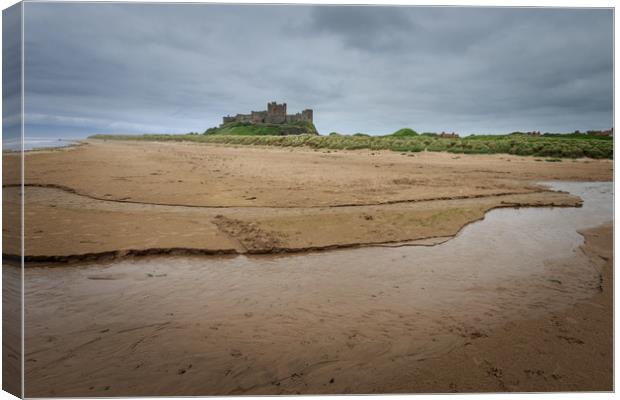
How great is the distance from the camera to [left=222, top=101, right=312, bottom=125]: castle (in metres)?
3.73

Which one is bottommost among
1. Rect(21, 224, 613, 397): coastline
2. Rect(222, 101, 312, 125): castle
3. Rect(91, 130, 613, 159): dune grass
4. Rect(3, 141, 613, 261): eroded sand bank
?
Rect(21, 224, 613, 397): coastline

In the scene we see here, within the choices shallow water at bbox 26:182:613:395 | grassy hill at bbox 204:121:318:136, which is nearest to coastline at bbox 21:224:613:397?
shallow water at bbox 26:182:613:395

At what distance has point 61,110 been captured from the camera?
318cm

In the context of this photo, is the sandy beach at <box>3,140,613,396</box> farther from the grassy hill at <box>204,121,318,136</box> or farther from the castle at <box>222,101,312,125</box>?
the castle at <box>222,101,312,125</box>

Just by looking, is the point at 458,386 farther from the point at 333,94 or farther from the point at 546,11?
the point at 546,11

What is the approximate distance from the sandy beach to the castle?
1.34m

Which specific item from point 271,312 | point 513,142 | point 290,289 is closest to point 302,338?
point 271,312

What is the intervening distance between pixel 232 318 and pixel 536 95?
11.7 ft

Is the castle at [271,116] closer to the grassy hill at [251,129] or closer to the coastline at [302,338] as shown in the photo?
the grassy hill at [251,129]

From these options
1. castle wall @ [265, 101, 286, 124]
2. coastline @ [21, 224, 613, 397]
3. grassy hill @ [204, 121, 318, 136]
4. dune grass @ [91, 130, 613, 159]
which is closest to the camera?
coastline @ [21, 224, 613, 397]

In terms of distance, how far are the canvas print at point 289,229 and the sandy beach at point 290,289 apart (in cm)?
2

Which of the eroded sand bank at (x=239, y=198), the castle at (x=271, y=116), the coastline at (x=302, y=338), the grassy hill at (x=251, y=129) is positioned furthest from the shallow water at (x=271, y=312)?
the castle at (x=271, y=116)

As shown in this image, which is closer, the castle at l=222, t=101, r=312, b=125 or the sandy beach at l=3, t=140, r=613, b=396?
the sandy beach at l=3, t=140, r=613, b=396

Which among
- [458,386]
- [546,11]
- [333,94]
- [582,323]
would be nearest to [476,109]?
[546,11]
